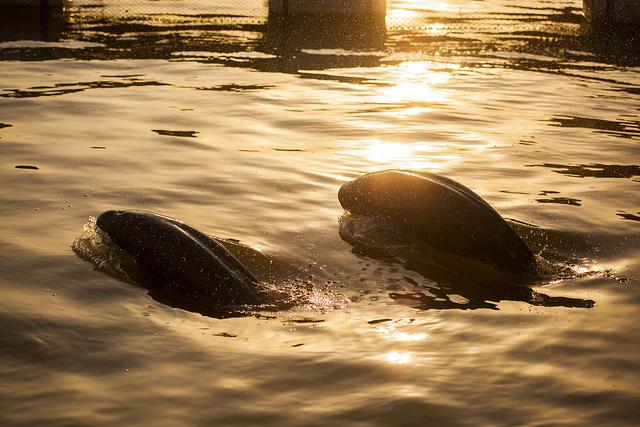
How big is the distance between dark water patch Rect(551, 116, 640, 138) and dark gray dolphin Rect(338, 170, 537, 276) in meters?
6.13

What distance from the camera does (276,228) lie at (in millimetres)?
8578

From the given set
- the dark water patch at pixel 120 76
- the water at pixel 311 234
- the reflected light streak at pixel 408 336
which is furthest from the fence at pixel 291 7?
the reflected light streak at pixel 408 336

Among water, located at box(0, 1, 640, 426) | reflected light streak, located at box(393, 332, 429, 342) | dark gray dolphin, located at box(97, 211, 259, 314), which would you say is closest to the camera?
water, located at box(0, 1, 640, 426)

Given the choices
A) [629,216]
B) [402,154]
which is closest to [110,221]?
[629,216]

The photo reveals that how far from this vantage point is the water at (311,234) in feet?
17.6

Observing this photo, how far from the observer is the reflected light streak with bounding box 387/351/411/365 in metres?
5.82

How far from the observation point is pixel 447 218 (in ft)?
25.6

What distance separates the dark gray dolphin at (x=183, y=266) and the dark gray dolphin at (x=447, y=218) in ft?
5.58

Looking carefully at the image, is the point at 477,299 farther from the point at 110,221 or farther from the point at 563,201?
the point at 563,201

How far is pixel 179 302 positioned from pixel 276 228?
2071mm

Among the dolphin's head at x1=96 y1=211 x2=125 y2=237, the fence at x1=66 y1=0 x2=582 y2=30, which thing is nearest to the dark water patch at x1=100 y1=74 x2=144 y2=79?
the fence at x1=66 y1=0 x2=582 y2=30

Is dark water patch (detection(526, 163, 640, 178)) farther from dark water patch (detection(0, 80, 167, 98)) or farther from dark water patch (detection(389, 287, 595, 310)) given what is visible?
dark water patch (detection(0, 80, 167, 98))

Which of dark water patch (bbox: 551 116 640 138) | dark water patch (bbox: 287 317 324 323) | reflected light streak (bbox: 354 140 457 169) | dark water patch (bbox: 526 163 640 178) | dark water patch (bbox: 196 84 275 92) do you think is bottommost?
dark water patch (bbox: 287 317 324 323)

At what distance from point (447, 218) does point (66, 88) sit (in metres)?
9.02
